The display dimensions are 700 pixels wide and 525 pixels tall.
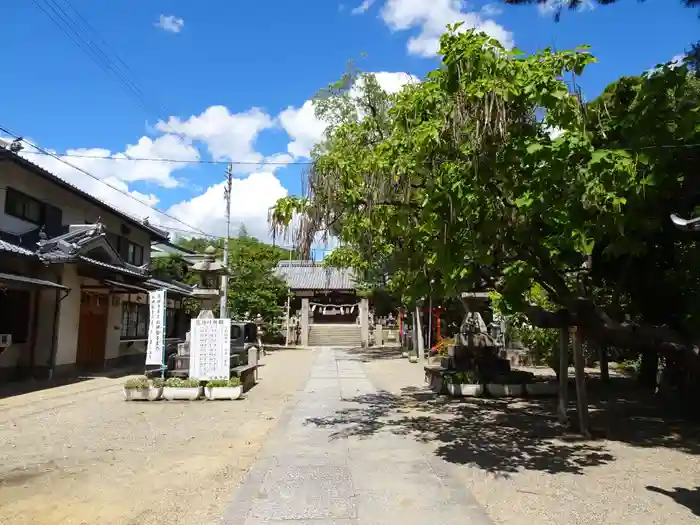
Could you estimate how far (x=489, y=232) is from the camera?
6.93 m

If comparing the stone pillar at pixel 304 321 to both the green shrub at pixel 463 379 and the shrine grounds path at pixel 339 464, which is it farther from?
the shrine grounds path at pixel 339 464

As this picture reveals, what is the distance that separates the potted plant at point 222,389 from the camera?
40.7 feet

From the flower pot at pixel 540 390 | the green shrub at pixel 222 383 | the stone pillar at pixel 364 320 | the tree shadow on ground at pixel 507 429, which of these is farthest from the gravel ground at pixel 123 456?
the stone pillar at pixel 364 320

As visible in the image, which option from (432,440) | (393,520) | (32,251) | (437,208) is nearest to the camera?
(393,520)

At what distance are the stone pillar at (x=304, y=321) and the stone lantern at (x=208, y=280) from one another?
2167 centimetres

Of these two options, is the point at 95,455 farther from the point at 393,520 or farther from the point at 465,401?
the point at 465,401

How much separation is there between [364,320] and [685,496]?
100 feet

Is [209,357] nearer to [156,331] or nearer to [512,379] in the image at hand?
[156,331]

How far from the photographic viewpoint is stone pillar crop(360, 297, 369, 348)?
117ft

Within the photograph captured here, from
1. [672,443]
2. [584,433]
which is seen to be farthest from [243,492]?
[672,443]

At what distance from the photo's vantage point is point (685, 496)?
564cm

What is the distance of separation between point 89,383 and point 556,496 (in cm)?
1356

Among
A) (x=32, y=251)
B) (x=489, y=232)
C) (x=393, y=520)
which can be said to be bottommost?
(x=393, y=520)

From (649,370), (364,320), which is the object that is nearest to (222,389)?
(649,370)
